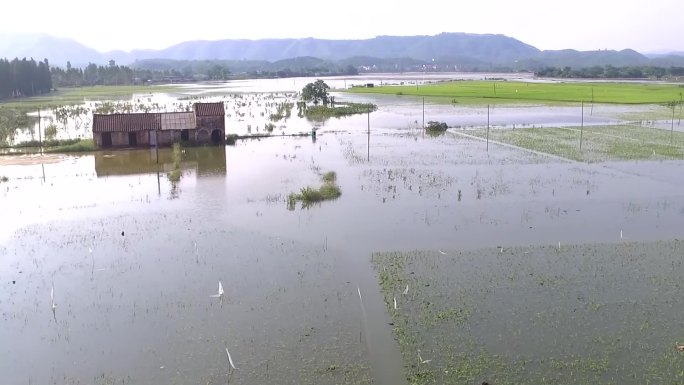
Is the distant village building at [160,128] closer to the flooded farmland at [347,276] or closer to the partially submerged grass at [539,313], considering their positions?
the flooded farmland at [347,276]

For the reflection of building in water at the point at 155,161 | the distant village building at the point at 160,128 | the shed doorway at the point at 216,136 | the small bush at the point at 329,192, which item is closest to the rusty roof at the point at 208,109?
the distant village building at the point at 160,128

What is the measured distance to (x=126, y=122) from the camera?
26.5 meters

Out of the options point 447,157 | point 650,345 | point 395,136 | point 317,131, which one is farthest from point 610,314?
point 317,131

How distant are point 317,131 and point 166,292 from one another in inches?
919

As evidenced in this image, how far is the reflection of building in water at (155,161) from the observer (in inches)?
861

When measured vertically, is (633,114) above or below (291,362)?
above

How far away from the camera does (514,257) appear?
12.4 meters

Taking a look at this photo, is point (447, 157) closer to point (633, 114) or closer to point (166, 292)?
point (166, 292)

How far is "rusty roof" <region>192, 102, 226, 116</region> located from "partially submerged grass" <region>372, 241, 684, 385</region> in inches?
689

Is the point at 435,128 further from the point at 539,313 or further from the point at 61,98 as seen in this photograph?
the point at 61,98

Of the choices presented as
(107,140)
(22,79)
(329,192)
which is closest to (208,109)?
(107,140)

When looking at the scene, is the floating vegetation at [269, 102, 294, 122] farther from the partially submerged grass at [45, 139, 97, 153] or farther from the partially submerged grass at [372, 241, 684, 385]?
the partially submerged grass at [372, 241, 684, 385]

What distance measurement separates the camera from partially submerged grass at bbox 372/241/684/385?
8.23 metres

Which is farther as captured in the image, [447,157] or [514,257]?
[447,157]
